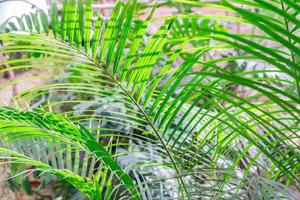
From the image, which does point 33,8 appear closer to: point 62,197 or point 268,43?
point 62,197

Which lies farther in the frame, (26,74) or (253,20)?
(26,74)

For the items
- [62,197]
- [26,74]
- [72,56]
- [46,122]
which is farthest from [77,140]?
[26,74]

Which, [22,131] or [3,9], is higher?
[3,9]

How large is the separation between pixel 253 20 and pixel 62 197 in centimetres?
166

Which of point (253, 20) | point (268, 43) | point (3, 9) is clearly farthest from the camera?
point (268, 43)

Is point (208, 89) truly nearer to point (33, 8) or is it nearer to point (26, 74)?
point (33, 8)

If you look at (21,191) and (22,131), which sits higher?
(22,131)

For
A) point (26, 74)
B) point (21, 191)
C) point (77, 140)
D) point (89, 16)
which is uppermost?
point (89, 16)

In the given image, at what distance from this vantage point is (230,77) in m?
0.74

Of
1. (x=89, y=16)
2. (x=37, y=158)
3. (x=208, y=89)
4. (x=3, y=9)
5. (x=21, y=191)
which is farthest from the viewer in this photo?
(x=21, y=191)

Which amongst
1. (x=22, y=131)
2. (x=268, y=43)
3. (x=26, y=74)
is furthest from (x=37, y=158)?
(x=268, y=43)

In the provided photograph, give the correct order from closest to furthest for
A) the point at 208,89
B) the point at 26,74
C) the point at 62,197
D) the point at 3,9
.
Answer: the point at 208,89
the point at 3,9
the point at 62,197
the point at 26,74

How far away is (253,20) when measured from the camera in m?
0.70

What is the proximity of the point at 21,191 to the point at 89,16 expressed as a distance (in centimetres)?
183
